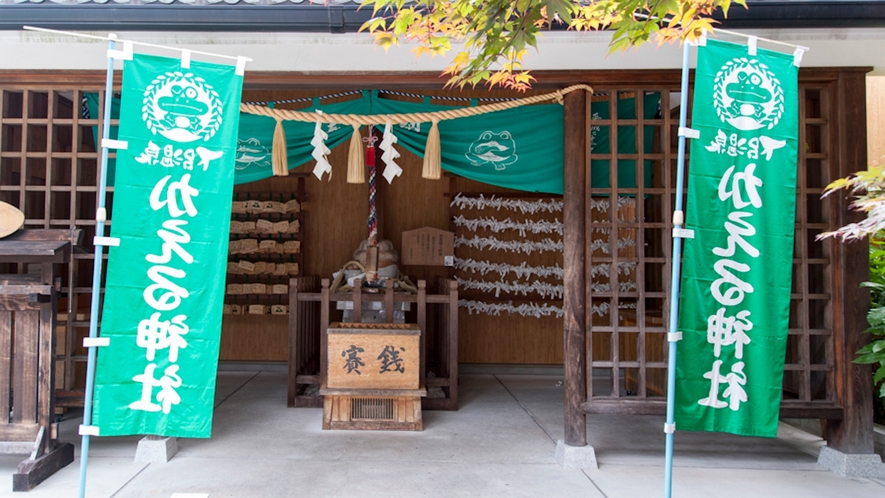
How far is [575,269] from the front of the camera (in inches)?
203

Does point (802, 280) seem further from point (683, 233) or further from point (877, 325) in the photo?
point (683, 233)

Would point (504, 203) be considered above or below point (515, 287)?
above

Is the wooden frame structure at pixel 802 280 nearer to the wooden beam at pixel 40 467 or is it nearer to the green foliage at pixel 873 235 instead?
the green foliage at pixel 873 235

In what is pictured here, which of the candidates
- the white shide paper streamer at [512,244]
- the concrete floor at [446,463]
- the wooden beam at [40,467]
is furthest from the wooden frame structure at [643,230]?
the white shide paper streamer at [512,244]

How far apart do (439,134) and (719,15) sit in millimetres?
2753

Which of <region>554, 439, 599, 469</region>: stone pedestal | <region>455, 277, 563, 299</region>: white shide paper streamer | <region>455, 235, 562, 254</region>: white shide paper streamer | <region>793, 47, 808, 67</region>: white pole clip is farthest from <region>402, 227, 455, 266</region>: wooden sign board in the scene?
<region>793, 47, 808, 67</region>: white pole clip

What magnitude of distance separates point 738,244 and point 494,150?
2740 millimetres

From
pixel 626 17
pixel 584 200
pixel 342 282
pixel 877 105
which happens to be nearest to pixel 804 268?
A: pixel 584 200

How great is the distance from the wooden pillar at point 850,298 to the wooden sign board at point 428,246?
477 centimetres

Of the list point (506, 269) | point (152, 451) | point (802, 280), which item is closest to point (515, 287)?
point (506, 269)

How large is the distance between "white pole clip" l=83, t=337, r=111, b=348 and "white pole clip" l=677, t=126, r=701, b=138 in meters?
3.98

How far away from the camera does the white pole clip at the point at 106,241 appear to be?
3.80 m

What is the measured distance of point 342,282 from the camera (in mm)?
8062

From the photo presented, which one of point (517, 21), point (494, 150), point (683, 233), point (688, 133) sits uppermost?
point (517, 21)
